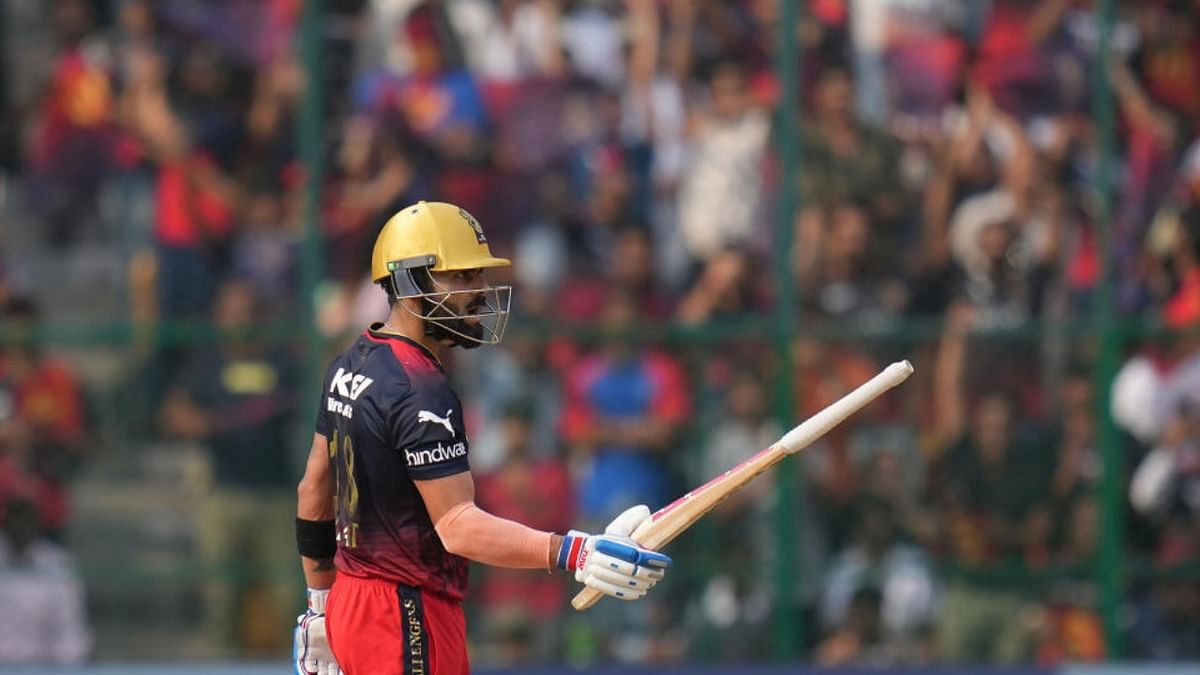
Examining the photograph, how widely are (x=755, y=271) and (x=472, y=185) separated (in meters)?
1.51

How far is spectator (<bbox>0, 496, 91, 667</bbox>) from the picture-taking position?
1080 cm

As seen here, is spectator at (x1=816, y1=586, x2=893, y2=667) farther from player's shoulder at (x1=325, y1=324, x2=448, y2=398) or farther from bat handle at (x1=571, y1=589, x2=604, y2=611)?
player's shoulder at (x1=325, y1=324, x2=448, y2=398)

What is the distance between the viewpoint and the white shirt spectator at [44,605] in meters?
10.8

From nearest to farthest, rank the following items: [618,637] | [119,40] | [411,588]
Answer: [411,588] < [618,637] < [119,40]

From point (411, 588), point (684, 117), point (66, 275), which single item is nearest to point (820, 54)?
point (684, 117)

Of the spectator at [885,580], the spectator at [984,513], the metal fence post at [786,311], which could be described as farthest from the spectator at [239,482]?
the spectator at [984,513]

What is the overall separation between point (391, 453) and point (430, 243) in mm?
631

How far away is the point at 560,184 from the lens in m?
11.3

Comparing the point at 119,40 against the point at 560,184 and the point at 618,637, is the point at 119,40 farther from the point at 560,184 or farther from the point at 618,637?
the point at 618,637

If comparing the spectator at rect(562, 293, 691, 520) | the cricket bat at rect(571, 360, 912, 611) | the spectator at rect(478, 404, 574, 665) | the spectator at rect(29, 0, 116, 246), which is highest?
the spectator at rect(29, 0, 116, 246)

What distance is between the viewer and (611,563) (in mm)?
6039

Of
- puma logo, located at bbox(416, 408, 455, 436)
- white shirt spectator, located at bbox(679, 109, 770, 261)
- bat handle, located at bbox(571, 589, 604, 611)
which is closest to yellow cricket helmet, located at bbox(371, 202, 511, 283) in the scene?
puma logo, located at bbox(416, 408, 455, 436)

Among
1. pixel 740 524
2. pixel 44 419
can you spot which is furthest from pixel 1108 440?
pixel 44 419

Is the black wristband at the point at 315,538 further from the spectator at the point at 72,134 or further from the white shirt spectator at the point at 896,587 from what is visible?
the spectator at the point at 72,134
